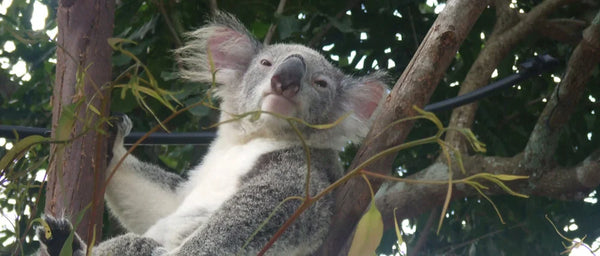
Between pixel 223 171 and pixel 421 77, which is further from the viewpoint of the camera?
pixel 223 171

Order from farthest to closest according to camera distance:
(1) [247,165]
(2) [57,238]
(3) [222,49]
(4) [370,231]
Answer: (3) [222,49]
(1) [247,165]
(2) [57,238]
(4) [370,231]

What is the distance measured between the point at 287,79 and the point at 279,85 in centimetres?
5

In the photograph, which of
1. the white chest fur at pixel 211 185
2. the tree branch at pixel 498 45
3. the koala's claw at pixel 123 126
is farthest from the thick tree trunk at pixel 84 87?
the tree branch at pixel 498 45

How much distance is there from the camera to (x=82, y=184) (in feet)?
8.05

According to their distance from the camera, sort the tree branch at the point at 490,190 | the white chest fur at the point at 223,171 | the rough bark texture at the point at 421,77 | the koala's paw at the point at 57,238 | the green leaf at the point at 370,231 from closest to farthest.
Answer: the green leaf at the point at 370,231 < the koala's paw at the point at 57,238 < the rough bark texture at the point at 421,77 < the white chest fur at the point at 223,171 < the tree branch at the point at 490,190

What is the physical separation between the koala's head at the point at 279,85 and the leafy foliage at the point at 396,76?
0.58 feet

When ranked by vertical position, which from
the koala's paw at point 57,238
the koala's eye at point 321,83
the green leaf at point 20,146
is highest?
the green leaf at point 20,146

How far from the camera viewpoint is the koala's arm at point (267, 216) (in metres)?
2.44

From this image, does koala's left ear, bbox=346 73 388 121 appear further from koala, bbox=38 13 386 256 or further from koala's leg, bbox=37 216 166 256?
koala's leg, bbox=37 216 166 256

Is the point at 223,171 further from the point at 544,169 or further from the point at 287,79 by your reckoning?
the point at 544,169

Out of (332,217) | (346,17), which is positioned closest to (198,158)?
(346,17)

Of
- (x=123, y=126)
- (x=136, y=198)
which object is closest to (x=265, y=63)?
(x=123, y=126)

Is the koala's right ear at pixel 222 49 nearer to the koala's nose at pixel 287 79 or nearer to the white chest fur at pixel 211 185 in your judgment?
the white chest fur at pixel 211 185

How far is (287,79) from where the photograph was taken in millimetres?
2979
